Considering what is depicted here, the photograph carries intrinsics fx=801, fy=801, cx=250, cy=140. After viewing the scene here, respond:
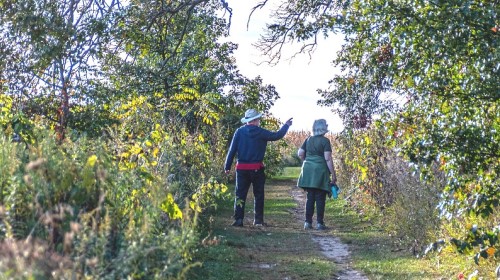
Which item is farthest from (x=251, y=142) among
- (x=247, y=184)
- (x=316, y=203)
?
(x=316, y=203)

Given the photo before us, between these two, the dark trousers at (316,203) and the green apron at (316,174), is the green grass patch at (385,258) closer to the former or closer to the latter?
the dark trousers at (316,203)

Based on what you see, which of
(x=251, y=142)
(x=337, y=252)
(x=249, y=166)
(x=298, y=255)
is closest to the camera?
(x=298, y=255)

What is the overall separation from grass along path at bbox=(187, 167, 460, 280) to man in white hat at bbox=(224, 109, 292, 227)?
50cm

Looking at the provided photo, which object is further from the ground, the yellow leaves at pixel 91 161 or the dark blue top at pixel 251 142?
the dark blue top at pixel 251 142

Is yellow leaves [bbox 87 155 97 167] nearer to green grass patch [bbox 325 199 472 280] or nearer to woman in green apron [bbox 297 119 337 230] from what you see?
green grass patch [bbox 325 199 472 280]

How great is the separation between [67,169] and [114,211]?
1.44 ft

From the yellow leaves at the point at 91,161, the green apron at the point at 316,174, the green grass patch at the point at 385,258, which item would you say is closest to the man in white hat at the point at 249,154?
the green apron at the point at 316,174

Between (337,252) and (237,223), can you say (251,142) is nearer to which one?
(237,223)

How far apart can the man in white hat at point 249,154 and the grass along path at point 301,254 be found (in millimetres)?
498

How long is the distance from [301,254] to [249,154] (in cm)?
289

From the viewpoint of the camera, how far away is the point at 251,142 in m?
12.9

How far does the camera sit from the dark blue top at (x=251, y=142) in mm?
12922

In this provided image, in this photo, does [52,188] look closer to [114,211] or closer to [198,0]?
[114,211]

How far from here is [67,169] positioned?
554 cm
